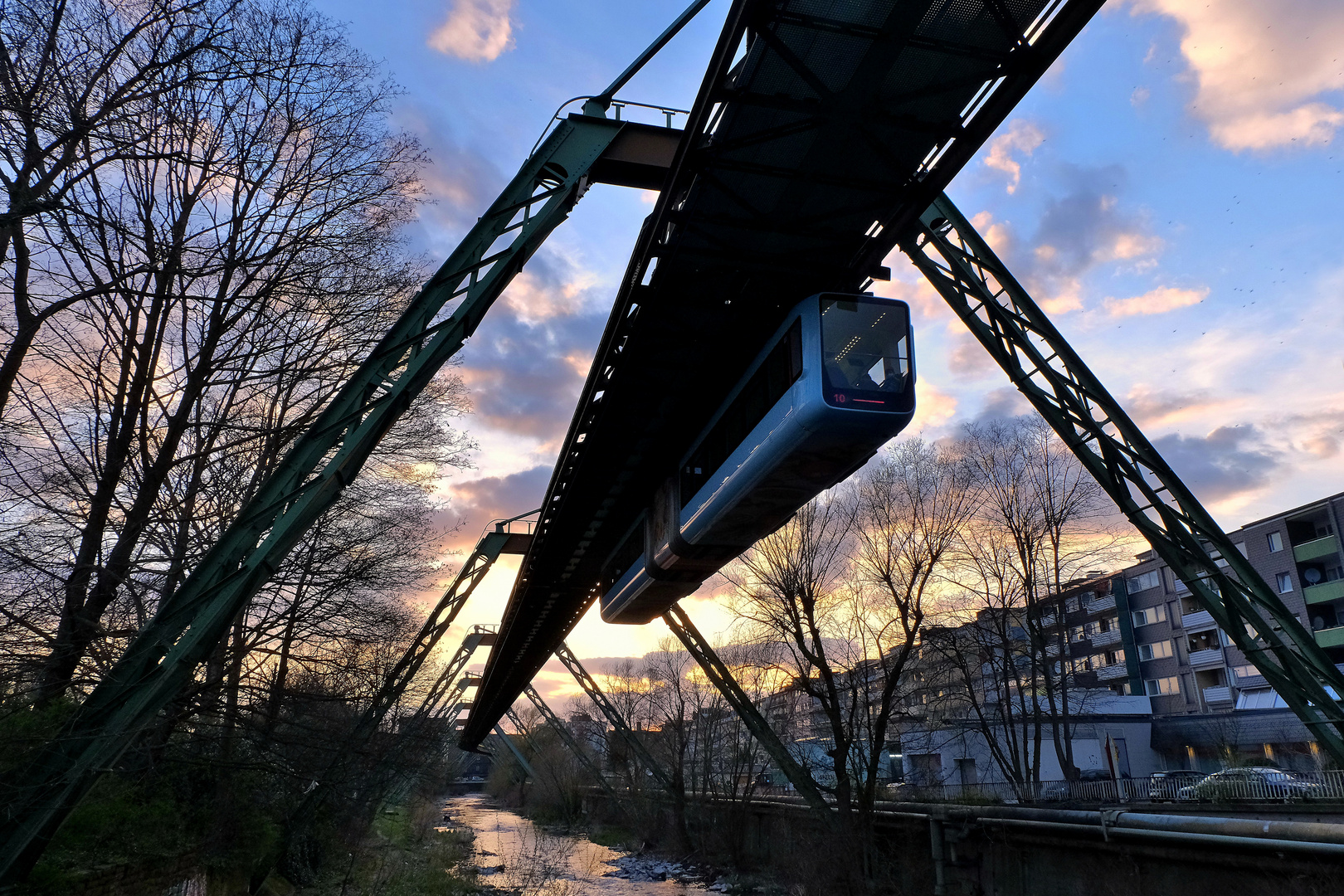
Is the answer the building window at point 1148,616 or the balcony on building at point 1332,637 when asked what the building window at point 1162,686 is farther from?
the balcony on building at point 1332,637

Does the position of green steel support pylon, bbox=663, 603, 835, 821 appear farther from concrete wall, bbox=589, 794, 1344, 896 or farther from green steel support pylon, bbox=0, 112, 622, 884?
green steel support pylon, bbox=0, 112, 622, 884

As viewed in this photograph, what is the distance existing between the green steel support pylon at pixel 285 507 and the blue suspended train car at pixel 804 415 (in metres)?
3.60

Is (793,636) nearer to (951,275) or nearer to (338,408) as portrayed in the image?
(951,275)

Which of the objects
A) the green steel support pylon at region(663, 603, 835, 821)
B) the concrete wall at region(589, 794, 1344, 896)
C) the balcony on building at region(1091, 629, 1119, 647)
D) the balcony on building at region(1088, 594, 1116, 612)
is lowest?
the concrete wall at region(589, 794, 1344, 896)

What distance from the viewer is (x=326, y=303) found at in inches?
465

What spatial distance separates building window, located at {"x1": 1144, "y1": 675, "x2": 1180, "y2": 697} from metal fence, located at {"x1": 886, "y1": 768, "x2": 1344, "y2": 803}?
36.7m

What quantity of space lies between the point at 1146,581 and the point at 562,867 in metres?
45.2

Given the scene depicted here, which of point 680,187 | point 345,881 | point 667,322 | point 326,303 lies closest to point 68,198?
point 326,303

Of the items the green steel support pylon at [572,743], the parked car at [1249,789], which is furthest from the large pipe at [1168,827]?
the green steel support pylon at [572,743]

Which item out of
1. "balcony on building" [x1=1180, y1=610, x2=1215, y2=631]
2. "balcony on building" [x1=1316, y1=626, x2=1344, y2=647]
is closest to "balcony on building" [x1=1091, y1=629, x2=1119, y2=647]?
"balcony on building" [x1=1180, y1=610, x2=1215, y2=631]

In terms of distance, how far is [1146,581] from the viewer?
192 feet

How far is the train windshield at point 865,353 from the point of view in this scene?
399 inches

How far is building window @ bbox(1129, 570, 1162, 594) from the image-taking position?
56.8 meters

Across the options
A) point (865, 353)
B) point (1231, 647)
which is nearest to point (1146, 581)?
point (1231, 647)
